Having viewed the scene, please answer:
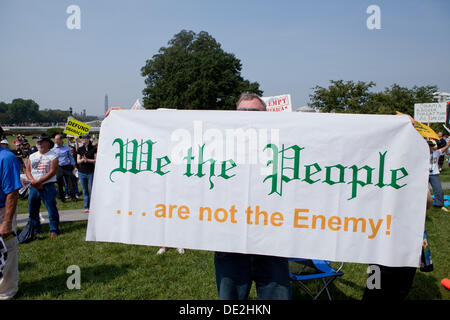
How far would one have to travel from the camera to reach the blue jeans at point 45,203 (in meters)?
5.90

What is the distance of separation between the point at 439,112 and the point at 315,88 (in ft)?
51.6

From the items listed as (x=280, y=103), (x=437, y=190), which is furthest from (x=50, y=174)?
(x=437, y=190)

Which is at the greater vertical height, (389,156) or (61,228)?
(389,156)

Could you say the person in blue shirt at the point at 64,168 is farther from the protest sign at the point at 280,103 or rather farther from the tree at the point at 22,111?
the tree at the point at 22,111

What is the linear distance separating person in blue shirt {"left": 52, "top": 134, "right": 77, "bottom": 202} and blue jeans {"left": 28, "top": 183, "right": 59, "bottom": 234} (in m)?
3.18

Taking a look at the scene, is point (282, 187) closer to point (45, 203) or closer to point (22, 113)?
point (45, 203)

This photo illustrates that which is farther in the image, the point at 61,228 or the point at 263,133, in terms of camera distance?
the point at 61,228

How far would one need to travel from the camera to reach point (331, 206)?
249 cm

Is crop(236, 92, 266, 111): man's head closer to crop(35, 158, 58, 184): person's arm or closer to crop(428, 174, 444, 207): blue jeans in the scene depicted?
→ crop(35, 158, 58, 184): person's arm
